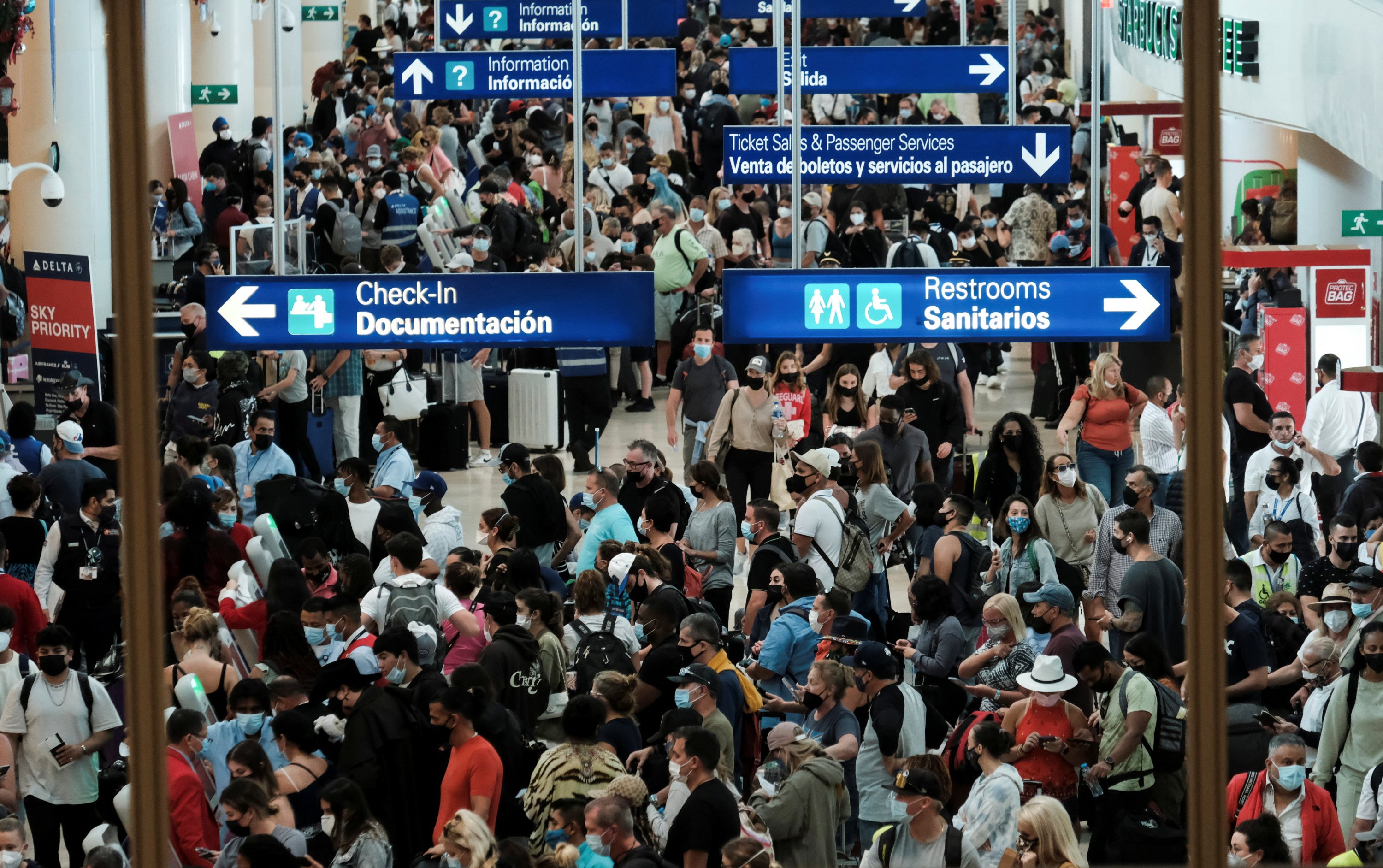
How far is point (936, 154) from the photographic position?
1248 cm

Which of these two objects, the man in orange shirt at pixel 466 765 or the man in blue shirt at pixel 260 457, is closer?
the man in orange shirt at pixel 466 765

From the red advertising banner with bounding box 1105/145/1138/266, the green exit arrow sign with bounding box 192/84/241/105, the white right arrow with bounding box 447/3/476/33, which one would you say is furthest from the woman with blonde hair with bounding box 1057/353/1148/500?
the green exit arrow sign with bounding box 192/84/241/105

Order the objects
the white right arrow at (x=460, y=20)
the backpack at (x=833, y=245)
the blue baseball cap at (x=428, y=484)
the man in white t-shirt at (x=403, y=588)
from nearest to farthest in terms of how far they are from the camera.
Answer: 1. the man in white t-shirt at (x=403, y=588)
2. the blue baseball cap at (x=428, y=484)
3. the backpack at (x=833, y=245)
4. the white right arrow at (x=460, y=20)

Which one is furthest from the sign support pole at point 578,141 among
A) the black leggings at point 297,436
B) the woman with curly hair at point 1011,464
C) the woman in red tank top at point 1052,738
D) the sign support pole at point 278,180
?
the black leggings at point 297,436

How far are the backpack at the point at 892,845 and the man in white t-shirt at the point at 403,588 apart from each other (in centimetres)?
233

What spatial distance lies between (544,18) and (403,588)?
12.4 m

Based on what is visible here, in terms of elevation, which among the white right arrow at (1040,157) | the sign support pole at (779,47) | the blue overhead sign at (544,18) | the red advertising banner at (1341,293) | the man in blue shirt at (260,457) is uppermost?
the blue overhead sign at (544,18)

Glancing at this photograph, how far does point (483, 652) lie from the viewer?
769 cm

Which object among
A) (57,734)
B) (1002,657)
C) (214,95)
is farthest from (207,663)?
(214,95)

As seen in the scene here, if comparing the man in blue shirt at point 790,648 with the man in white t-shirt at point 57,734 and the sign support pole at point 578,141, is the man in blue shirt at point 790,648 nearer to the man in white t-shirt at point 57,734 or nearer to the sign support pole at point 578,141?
the sign support pole at point 578,141

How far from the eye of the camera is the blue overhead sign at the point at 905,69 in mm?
14797

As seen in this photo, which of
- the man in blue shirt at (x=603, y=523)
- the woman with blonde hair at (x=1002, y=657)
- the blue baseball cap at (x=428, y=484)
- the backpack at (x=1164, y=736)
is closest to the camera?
the backpack at (x=1164, y=736)

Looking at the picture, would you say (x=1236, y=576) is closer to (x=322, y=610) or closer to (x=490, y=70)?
(x=322, y=610)

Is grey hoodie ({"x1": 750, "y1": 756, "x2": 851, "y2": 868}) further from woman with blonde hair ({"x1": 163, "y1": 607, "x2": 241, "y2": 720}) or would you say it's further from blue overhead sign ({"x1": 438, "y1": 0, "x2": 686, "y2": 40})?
blue overhead sign ({"x1": 438, "y1": 0, "x2": 686, "y2": 40})
